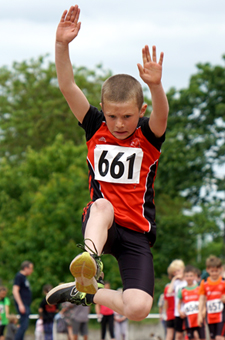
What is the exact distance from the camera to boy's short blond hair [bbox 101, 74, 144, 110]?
5074 millimetres

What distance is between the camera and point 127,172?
524 cm

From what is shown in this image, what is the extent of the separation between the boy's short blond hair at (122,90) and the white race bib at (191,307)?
783 centimetres

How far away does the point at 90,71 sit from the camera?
4134cm

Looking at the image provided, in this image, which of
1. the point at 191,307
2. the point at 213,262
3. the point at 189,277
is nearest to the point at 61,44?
the point at 213,262

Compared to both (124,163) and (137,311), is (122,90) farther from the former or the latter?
(137,311)

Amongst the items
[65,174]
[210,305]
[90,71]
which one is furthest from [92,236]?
[90,71]

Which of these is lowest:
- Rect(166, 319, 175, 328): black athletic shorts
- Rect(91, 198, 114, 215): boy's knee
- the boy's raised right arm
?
Rect(166, 319, 175, 328): black athletic shorts

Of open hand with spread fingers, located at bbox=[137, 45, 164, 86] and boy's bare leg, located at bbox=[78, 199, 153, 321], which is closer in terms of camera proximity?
boy's bare leg, located at bbox=[78, 199, 153, 321]

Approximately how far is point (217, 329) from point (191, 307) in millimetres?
1282

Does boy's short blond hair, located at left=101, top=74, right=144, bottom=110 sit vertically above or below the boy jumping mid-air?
above

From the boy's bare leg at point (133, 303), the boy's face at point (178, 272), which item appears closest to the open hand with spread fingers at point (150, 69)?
the boy's bare leg at point (133, 303)

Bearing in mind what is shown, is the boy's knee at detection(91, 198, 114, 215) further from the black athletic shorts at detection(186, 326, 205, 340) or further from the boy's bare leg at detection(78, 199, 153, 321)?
the black athletic shorts at detection(186, 326, 205, 340)

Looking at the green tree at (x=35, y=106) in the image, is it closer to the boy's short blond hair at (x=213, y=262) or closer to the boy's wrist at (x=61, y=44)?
the boy's short blond hair at (x=213, y=262)

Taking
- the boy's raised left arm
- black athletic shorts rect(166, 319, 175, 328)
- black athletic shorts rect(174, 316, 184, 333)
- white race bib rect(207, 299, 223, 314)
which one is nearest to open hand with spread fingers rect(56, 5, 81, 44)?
the boy's raised left arm
